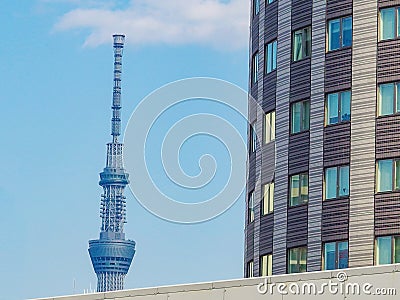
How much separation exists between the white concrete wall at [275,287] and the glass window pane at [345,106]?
27.6 m

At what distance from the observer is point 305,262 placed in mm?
62688

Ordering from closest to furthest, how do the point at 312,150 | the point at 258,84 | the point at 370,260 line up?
the point at 370,260, the point at 312,150, the point at 258,84

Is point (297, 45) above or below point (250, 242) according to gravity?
above

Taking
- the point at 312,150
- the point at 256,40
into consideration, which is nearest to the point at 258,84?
the point at 256,40

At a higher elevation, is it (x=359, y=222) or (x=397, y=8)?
(x=397, y=8)

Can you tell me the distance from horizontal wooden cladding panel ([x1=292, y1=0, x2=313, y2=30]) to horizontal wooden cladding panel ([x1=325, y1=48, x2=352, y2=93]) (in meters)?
2.89

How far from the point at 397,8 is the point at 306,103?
7.04 meters

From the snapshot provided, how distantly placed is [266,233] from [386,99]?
1029 cm

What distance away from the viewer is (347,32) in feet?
209

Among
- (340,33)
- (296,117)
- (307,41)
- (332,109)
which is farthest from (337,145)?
(307,41)

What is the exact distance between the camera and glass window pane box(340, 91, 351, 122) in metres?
62.7

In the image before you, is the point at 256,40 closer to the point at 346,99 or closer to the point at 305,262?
the point at 346,99

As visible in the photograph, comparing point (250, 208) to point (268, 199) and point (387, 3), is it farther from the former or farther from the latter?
point (387, 3)

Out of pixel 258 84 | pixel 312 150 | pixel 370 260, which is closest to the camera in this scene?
pixel 370 260
